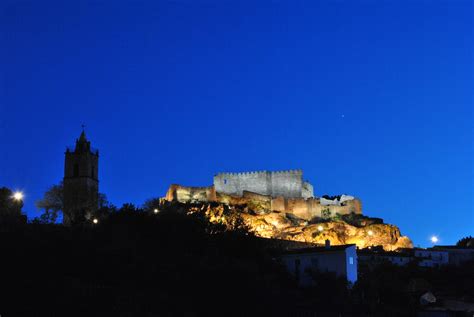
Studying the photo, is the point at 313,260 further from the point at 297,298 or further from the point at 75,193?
the point at 75,193

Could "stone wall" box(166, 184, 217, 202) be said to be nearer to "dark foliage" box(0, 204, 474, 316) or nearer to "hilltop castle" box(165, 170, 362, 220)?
"hilltop castle" box(165, 170, 362, 220)

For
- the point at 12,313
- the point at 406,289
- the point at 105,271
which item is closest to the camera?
the point at 12,313

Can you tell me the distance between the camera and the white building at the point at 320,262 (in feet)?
118

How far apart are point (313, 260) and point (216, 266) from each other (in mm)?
14351

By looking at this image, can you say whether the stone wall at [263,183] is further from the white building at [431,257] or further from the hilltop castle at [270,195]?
the white building at [431,257]

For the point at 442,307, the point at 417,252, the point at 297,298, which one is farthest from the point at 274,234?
the point at 297,298

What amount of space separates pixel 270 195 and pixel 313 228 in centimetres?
1303

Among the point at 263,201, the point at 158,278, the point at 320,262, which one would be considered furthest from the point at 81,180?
the point at 158,278

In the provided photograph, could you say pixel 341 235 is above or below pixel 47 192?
below

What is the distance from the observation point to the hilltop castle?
70.9 m

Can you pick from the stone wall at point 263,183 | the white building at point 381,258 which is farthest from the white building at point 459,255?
the stone wall at point 263,183

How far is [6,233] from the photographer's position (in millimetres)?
23906

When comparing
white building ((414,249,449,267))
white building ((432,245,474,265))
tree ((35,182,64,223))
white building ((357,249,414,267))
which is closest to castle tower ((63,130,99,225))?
tree ((35,182,64,223))

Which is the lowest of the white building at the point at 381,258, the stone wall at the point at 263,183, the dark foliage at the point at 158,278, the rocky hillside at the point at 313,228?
the dark foliage at the point at 158,278
